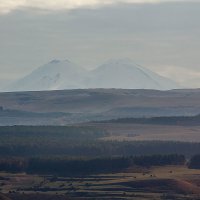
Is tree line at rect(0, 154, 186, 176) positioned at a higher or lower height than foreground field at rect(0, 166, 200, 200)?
higher

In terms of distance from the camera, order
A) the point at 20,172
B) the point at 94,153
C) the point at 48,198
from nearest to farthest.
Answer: the point at 48,198, the point at 20,172, the point at 94,153

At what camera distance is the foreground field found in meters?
119

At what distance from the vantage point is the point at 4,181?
13512 cm

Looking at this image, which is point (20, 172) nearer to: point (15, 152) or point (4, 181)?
point (4, 181)

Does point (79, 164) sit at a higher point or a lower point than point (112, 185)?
higher

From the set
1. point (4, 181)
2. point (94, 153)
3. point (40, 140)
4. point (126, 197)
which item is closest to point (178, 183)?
point (126, 197)

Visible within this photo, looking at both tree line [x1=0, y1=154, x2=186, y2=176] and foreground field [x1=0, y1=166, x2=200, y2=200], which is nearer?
foreground field [x1=0, y1=166, x2=200, y2=200]

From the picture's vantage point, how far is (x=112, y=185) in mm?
127250

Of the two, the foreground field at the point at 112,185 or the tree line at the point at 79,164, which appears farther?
the tree line at the point at 79,164

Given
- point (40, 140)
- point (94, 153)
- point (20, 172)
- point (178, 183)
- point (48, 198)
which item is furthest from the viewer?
point (40, 140)

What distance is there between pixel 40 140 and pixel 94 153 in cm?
1669

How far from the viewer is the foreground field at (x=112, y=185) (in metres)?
119

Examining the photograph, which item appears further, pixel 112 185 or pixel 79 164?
pixel 79 164

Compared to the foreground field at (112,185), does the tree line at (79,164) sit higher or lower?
higher
